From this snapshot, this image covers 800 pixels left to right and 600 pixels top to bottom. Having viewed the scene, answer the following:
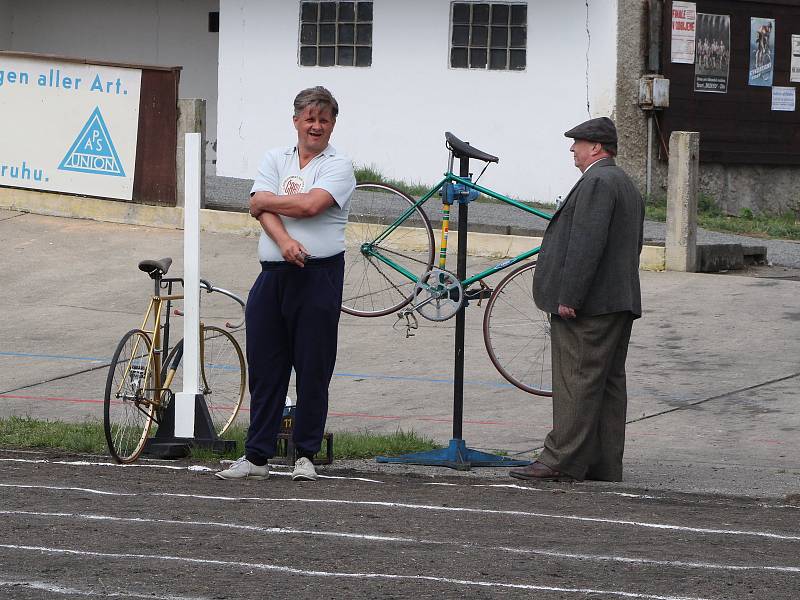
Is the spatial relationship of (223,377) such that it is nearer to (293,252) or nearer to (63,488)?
(63,488)

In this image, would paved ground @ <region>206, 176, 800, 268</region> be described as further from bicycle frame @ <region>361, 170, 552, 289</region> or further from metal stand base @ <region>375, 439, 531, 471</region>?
metal stand base @ <region>375, 439, 531, 471</region>

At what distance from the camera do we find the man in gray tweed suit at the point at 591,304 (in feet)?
23.4

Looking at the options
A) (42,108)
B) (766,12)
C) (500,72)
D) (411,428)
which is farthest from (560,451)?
(766,12)

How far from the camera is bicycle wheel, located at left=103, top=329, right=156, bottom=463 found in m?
7.56

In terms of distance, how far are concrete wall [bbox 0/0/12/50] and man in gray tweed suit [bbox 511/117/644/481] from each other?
17.7m

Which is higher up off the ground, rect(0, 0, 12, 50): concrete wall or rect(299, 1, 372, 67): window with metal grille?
rect(0, 0, 12, 50): concrete wall

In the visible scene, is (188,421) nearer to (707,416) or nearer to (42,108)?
(707,416)

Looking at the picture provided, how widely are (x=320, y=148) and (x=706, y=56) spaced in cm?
1271

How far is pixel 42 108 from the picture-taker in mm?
16203

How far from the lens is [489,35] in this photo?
1873 centimetres

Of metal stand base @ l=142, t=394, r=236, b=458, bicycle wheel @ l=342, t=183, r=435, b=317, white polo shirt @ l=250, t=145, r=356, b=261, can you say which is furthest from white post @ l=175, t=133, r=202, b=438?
bicycle wheel @ l=342, t=183, r=435, b=317

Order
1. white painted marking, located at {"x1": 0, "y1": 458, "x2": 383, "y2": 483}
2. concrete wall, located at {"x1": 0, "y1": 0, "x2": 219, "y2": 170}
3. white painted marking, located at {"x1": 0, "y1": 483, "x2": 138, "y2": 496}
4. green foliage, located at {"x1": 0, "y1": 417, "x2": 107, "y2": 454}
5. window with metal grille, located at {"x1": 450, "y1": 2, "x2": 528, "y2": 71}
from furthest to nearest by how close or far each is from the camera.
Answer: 1. concrete wall, located at {"x1": 0, "y1": 0, "x2": 219, "y2": 170}
2. window with metal grille, located at {"x1": 450, "y1": 2, "x2": 528, "y2": 71}
3. green foliage, located at {"x1": 0, "y1": 417, "x2": 107, "y2": 454}
4. white painted marking, located at {"x1": 0, "y1": 458, "x2": 383, "y2": 483}
5. white painted marking, located at {"x1": 0, "y1": 483, "x2": 138, "y2": 496}

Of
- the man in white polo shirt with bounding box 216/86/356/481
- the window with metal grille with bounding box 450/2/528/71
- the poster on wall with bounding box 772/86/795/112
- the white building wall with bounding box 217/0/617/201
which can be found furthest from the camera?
the poster on wall with bounding box 772/86/795/112

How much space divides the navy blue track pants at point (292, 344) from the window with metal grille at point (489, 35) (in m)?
12.0
